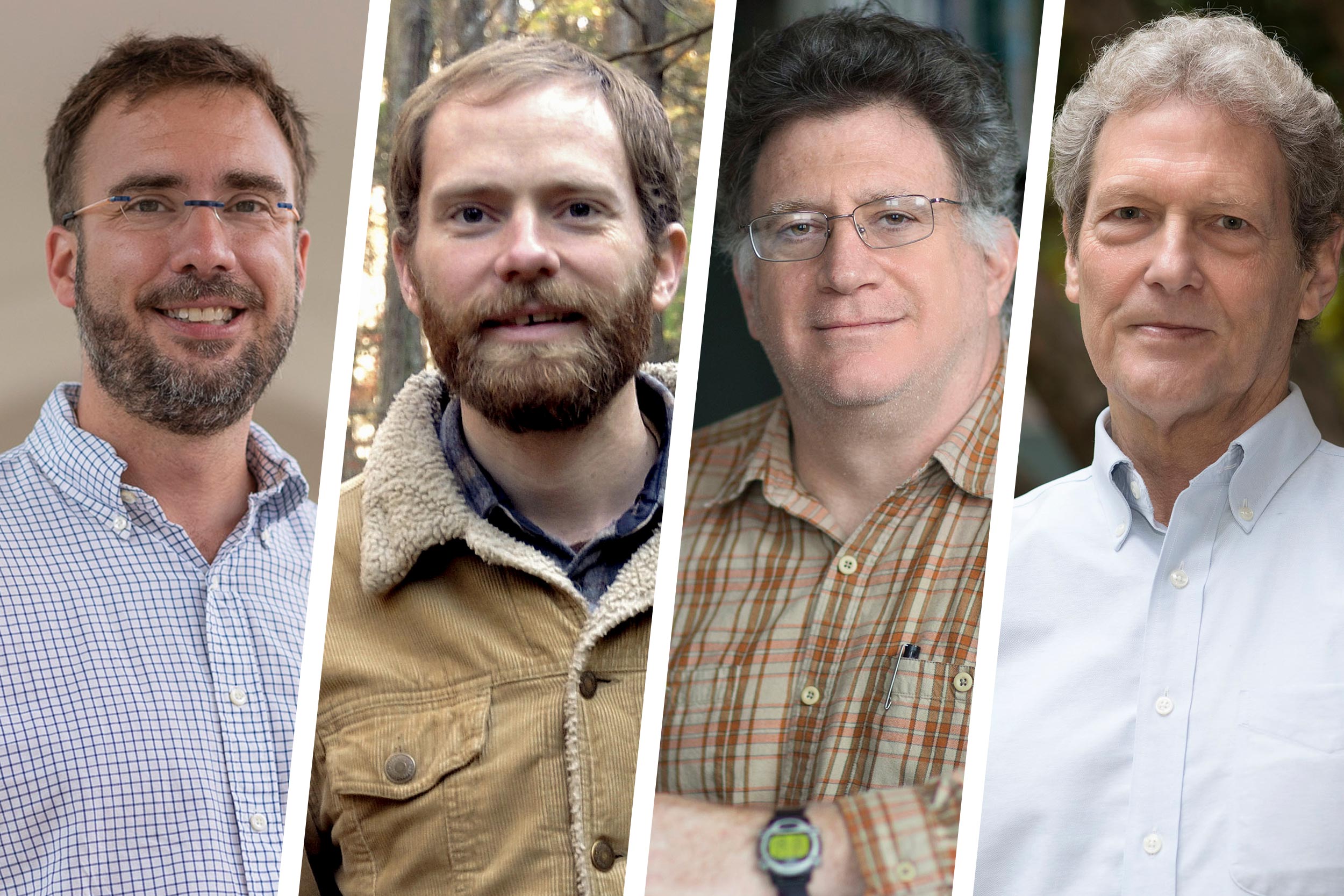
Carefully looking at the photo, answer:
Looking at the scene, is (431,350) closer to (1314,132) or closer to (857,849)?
(857,849)

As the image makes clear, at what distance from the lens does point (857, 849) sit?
1540mm

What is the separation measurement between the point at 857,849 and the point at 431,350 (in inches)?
32.8

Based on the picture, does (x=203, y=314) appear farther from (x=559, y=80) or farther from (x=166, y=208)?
(x=559, y=80)

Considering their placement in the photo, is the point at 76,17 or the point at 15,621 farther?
the point at 76,17

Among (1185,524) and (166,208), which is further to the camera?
(166,208)

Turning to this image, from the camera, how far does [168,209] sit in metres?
1.68

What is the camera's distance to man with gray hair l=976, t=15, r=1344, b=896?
1479 mm

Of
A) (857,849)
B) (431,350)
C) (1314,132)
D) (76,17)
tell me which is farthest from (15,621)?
(1314,132)

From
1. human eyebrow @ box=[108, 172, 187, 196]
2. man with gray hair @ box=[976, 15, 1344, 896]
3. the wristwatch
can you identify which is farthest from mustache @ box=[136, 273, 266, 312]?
man with gray hair @ box=[976, 15, 1344, 896]

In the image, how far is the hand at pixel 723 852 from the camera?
1.54m

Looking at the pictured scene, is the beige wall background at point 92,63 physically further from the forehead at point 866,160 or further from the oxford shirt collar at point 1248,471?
the oxford shirt collar at point 1248,471

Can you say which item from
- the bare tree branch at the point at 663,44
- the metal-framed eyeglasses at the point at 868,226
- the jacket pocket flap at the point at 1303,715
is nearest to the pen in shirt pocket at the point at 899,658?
the jacket pocket flap at the point at 1303,715

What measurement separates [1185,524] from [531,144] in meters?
0.94

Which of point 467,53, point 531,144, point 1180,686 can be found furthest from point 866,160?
point 1180,686
